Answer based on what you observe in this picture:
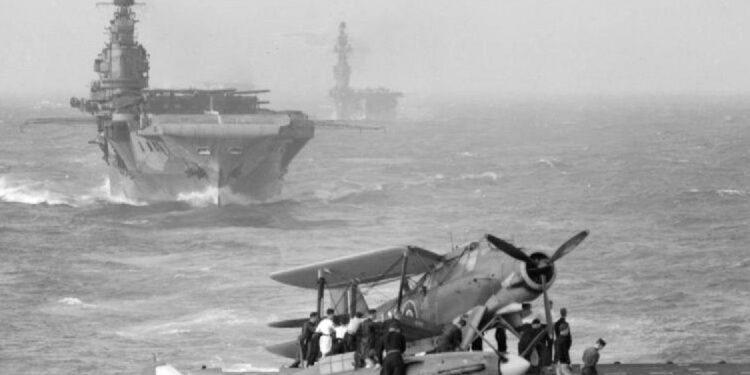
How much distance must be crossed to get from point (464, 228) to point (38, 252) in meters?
25.3

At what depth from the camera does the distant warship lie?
9219 centimetres

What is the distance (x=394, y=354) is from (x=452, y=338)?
4.84ft

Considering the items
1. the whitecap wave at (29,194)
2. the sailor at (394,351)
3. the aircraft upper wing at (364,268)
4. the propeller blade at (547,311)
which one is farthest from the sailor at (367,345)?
the whitecap wave at (29,194)

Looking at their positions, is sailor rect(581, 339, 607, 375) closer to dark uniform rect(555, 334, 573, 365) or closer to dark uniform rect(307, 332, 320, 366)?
dark uniform rect(555, 334, 573, 365)

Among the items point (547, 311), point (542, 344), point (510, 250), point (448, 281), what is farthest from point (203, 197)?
point (547, 311)

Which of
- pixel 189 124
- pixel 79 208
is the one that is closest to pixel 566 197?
pixel 189 124

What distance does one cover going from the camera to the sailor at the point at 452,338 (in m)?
27.3

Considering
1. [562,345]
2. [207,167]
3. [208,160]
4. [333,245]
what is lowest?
[333,245]

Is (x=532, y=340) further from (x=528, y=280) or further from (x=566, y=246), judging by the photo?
(x=566, y=246)

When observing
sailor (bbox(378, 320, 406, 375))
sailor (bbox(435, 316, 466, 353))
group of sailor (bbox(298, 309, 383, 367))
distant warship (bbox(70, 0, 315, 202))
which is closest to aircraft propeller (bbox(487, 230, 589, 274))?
sailor (bbox(435, 316, 466, 353))

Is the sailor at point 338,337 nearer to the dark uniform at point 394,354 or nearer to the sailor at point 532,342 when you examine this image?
the dark uniform at point 394,354

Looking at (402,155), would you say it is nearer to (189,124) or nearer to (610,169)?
(610,169)

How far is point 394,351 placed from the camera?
26.6 metres

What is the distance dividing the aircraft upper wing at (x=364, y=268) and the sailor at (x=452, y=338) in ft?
7.42
